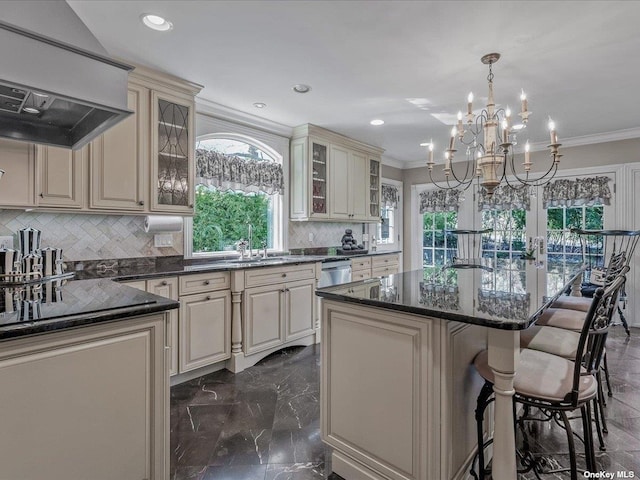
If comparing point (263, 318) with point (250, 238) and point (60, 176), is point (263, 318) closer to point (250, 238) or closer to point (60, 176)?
point (250, 238)

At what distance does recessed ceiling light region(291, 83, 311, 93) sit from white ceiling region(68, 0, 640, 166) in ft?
0.16

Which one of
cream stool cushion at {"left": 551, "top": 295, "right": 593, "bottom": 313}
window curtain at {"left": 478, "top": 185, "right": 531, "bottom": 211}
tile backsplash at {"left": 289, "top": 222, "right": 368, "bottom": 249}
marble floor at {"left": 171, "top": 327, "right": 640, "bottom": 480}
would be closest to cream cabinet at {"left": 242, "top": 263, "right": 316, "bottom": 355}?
marble floor at {"left": 171, "top": 327, "right": 640, "bottom": 480}

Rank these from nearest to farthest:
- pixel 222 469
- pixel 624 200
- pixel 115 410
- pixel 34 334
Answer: pixel 34 334 < pixel 115 410 < pixel 222 469 < pixel 624 200

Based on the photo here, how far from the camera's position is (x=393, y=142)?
16.4 feet

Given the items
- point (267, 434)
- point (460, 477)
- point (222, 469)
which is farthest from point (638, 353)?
point (222, 469)

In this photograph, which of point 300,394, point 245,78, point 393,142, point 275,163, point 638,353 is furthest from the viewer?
point 393,142

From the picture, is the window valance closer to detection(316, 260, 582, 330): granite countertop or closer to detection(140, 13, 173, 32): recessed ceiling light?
detection(316, 260, 582, 330): granite countertop

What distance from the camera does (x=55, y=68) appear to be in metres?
1.33

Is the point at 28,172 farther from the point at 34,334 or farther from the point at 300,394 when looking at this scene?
the point at 300,394

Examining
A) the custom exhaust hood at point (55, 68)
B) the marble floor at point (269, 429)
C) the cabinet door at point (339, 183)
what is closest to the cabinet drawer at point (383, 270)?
the cabinet door at point (339, 183)

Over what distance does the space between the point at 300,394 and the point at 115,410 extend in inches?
60.9

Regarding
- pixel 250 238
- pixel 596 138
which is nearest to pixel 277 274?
pixel 250 238

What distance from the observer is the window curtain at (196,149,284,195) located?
341 cm

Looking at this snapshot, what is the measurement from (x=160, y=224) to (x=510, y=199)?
4.98 metres
